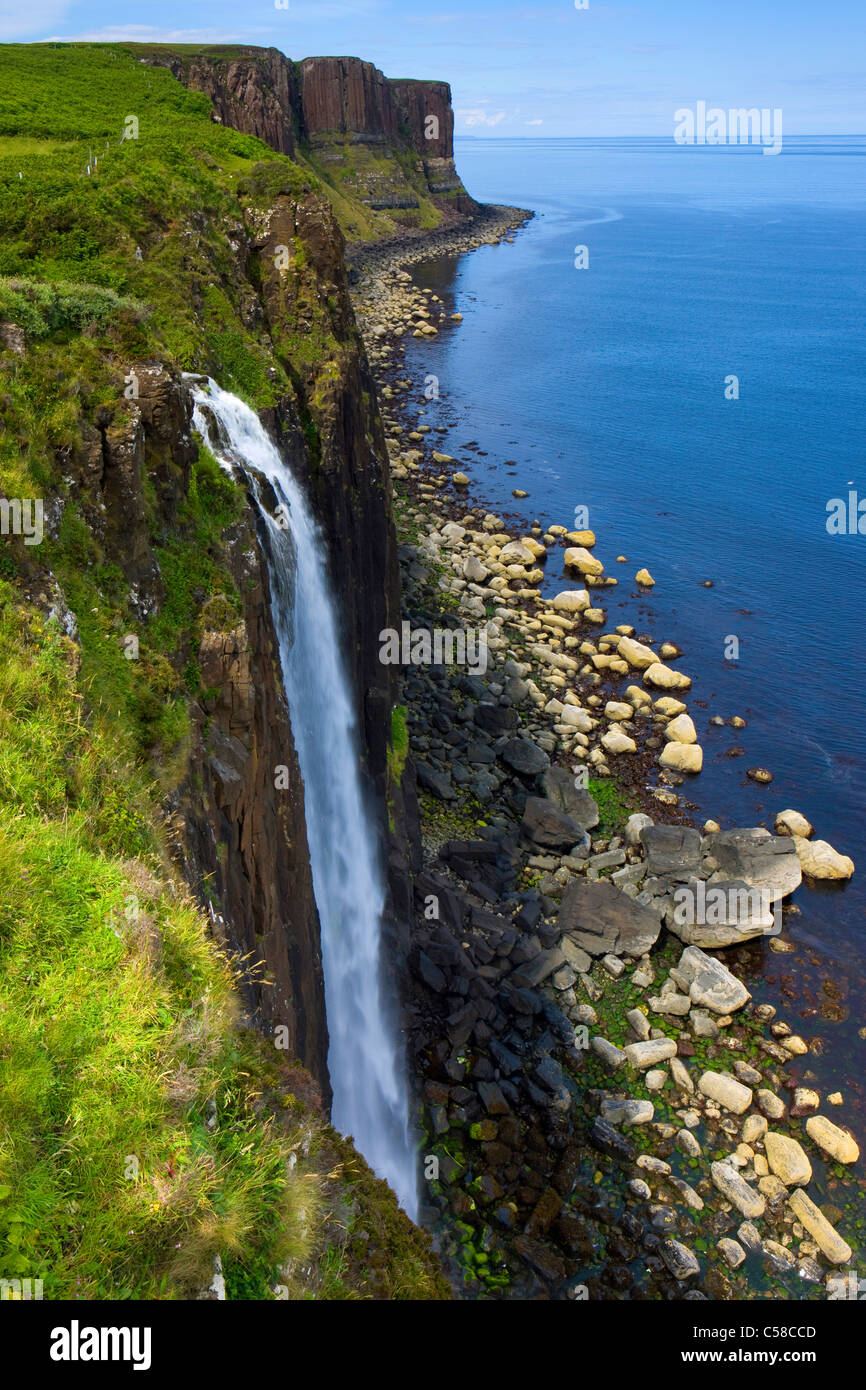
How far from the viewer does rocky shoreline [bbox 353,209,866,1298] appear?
67.0 feet

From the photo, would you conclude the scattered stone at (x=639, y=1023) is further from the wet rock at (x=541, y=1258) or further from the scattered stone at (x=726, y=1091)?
the wet rock at (x=541, y=1258)

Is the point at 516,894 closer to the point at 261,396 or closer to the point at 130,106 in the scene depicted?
the point at 261,396

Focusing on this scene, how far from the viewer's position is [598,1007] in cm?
2622

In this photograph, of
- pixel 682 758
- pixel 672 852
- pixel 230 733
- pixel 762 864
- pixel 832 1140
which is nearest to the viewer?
pixel 230 733

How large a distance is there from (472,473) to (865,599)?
26.9 m

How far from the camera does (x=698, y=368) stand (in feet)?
282

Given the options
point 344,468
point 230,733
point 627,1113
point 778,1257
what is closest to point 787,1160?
point 778,1257

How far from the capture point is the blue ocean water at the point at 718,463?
37.8 metres

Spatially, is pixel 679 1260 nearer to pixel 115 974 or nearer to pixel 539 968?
pixel 539 968

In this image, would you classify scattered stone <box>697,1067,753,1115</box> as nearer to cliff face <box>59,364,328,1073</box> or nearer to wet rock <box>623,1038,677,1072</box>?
wet rock <box>623,1038,677,1072</box>

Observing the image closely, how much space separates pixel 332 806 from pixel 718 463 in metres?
54.7

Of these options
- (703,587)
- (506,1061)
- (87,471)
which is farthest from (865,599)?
(87,471)

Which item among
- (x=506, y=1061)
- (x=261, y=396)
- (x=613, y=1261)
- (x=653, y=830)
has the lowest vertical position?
(x=613, y=1261)

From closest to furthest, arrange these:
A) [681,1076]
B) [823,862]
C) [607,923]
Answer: [681,1076], [607,923], [823,862]
